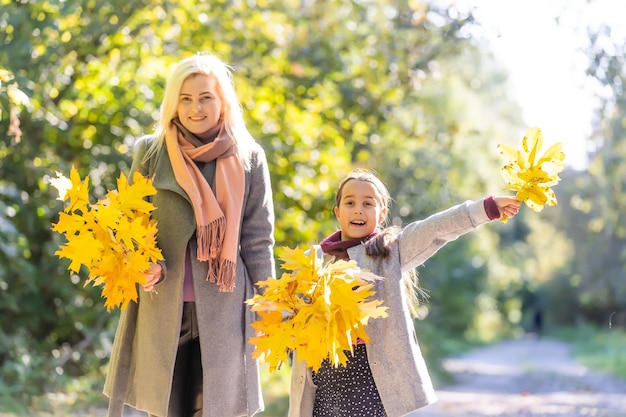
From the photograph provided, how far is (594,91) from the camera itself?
757 centimetres

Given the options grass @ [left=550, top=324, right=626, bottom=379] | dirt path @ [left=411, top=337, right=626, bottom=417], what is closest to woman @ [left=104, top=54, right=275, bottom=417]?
dirt path @ [left=411, top=337, right=626, bottom=417]

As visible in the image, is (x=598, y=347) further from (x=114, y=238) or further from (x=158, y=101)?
(x=114, y=238)

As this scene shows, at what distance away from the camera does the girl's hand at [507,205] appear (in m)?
3.66

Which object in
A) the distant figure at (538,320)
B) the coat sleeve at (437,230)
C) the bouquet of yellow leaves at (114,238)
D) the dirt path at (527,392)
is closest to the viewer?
the bouquet of yellow leaves at (114,238)

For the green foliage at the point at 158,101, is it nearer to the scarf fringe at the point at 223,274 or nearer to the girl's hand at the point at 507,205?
the scarf fringe at the point at 223,274

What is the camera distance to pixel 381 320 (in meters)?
3.83

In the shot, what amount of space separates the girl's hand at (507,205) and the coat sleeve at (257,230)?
91 centimetres

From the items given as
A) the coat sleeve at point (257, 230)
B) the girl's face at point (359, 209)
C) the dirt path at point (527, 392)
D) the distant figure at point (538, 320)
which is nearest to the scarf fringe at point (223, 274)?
the coat sleeve at point (257, 230)

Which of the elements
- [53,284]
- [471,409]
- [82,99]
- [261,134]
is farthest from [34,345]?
[471,409]

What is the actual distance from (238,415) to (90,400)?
4.46m

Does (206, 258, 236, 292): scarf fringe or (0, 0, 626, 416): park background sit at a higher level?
(0, 0, 626, 416): park background

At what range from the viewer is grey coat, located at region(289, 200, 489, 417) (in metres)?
3.73

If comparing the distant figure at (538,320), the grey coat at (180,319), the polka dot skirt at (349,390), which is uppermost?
the distant figure at (538,320)

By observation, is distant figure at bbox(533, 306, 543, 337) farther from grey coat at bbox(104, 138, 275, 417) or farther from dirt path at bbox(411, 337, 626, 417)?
grey coat at bbox(104, 138, 275, 417)
